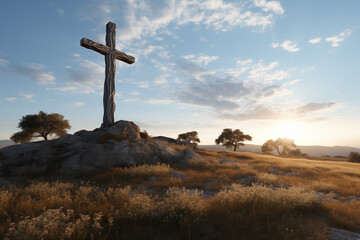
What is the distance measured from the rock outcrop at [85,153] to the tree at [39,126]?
68.2ft

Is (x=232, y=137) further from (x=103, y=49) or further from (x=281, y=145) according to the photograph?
(x=103, y=49)

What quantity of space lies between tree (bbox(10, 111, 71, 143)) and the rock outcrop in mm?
20797

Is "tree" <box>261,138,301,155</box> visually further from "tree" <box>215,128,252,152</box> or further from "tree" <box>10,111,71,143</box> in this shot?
"tree" <box>10,111,71,143</box>

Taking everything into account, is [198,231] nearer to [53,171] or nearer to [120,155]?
[120,155]

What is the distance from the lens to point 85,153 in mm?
10234

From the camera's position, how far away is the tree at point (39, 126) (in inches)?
1107

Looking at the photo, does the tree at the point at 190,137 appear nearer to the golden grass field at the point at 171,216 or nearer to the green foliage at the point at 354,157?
the green foliage at the point at 354,157

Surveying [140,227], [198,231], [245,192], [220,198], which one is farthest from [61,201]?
[245,192]

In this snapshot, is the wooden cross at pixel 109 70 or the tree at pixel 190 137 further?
the tree at pixel 190 137

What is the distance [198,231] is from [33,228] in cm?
269

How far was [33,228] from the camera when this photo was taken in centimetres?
285

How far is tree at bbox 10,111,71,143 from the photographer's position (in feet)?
92.3

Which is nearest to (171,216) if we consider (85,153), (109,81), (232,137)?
(85,153)

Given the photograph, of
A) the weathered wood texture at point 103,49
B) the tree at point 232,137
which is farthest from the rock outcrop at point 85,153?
the tree at point 232,137
